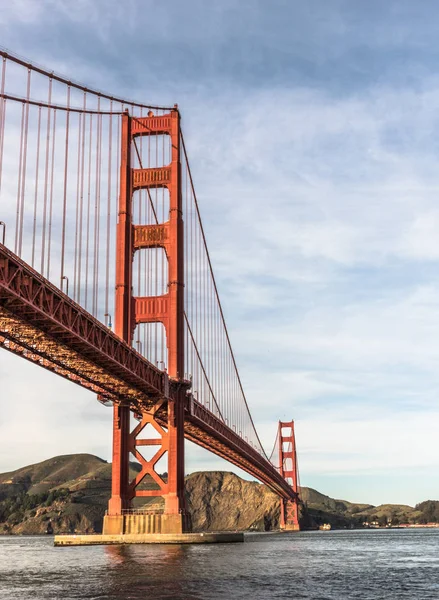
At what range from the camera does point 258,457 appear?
81.3 meters

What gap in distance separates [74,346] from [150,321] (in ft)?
48.9

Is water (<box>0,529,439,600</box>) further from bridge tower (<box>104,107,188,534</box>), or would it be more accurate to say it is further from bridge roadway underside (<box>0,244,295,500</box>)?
bridge roadway underside (<box>0,244,295,500</box>)

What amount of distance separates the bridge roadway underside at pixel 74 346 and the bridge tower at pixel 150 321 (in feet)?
4.84

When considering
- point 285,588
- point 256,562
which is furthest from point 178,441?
point 285,588

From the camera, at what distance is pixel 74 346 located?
37125mm

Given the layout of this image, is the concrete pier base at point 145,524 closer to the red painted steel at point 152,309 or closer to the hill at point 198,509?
the red painted steel at point 152,309

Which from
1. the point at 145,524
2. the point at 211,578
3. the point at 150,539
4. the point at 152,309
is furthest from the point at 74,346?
the point at 145,524

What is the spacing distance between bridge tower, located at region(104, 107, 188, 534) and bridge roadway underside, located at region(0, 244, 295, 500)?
58.1 inches

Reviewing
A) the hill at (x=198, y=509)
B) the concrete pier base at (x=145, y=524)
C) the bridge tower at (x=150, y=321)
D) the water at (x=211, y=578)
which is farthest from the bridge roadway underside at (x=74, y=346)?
the hill at (x=198, y=509)

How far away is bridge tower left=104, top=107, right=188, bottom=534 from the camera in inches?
1939

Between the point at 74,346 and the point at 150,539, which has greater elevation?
the point at 74,346

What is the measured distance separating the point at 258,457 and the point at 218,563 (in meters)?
46.4

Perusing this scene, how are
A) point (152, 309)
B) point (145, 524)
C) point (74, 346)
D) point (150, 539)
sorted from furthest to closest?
point (152, 309) → point (145, 524) → point (150, 539) → point (74, 346)

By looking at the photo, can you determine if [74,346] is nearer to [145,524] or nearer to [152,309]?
[152,309]
